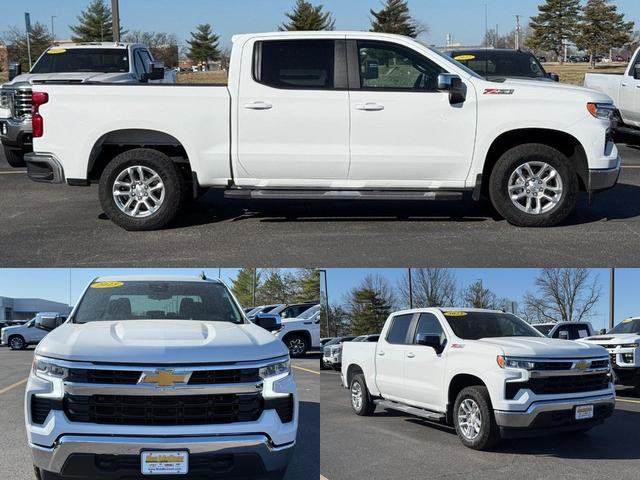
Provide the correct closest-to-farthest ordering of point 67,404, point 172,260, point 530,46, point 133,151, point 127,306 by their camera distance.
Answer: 1. point 67,404
2. point 127,306
3. point 172,260
4. point 133,151
5. point 530,46

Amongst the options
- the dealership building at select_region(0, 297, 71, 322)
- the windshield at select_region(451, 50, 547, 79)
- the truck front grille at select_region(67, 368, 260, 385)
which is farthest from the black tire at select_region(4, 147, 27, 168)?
the dealership building at select_region(0, 297, 71, 322)

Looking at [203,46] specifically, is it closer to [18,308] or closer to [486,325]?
[18,308]

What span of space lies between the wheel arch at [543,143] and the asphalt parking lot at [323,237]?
2.18 ft

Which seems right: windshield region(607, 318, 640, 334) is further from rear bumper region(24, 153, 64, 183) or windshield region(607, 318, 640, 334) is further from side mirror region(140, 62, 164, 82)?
side mirror region(140, 62, 164, 82)

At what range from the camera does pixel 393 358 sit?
8.49 meters

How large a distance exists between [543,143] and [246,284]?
3722mm

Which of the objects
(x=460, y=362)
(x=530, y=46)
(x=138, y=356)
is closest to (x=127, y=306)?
(x=138, y=356)

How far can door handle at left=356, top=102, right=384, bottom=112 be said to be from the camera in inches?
350

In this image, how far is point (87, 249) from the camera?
879 centimetres

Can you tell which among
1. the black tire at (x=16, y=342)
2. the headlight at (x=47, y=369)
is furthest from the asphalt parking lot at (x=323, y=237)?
the black tire at (x=16, y=342)

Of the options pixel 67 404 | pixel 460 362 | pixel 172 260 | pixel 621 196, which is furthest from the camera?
pixel 621 196

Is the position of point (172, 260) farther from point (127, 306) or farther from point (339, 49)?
point (339, 49)

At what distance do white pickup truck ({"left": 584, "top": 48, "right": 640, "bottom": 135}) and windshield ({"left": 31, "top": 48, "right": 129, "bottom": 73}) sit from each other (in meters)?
9.71

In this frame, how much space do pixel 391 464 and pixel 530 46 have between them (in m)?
82.1
